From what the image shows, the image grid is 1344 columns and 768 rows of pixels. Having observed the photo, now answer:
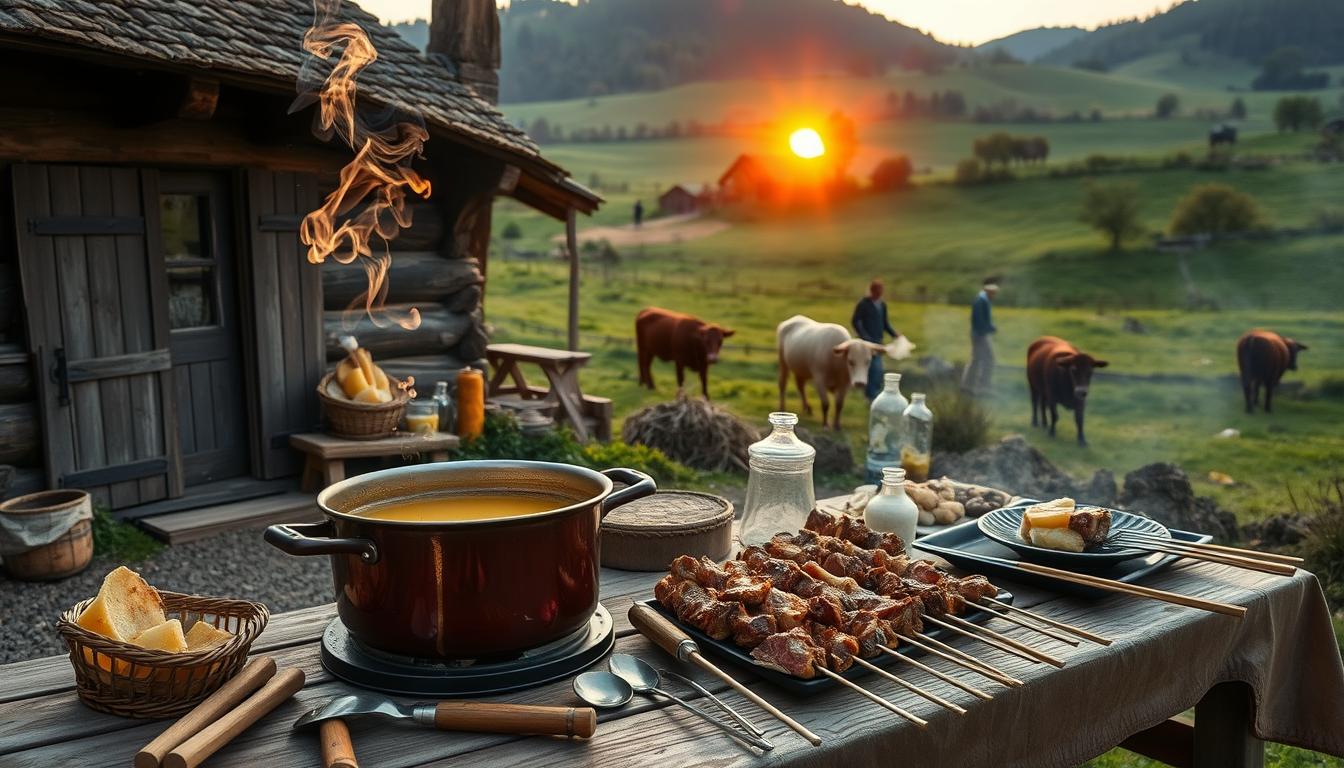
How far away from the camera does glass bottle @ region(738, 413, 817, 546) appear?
7.66 feet

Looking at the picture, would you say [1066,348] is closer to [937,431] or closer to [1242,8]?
[937,431]

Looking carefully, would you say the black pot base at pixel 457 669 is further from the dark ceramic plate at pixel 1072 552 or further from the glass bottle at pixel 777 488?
the dark ceramic plate at pixel 1072 552

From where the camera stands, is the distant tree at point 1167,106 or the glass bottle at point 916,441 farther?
the distant tree at point 1167,106

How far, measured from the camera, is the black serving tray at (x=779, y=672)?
1560 mm

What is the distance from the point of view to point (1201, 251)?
60.9ft

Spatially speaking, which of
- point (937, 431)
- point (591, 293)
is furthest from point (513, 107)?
point (937, 431)

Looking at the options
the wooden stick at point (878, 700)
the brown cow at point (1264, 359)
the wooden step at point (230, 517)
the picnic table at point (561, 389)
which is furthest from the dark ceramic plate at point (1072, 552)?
the brown cow at point (1264, 359)

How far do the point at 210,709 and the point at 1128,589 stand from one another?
1.59m

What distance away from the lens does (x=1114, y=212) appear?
66.9ft

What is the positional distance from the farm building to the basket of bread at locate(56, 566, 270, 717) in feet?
80.7

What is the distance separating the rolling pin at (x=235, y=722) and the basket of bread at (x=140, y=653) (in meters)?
0.08

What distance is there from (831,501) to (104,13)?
482 centimetres

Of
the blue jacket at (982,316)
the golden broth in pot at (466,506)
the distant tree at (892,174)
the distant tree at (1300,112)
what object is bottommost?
the blue jacket at (982,316)

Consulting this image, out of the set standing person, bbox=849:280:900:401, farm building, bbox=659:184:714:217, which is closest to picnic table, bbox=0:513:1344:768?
standing person, bbox=849:280:900:401
